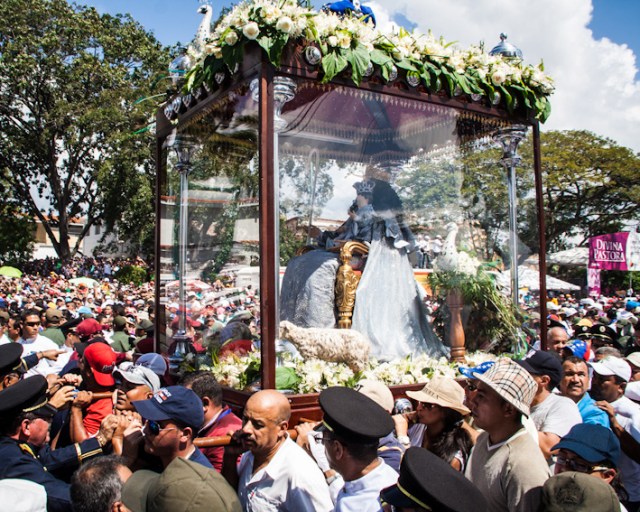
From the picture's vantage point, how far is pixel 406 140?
305 inches

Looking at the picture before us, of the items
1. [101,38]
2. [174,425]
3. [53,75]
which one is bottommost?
[174,425]

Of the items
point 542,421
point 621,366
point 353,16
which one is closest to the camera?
point 542,421

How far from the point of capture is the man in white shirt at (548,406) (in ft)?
11.7

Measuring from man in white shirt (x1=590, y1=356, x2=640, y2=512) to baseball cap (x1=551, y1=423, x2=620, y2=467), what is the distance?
1101mm

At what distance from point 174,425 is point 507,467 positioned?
1474 mm

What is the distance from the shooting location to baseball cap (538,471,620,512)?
2.01 meters

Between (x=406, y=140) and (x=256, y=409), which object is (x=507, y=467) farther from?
(x=406, y=140)

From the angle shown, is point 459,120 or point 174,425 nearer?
point 174,425

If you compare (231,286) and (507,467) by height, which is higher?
(231,286)

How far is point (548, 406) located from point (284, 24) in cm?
345

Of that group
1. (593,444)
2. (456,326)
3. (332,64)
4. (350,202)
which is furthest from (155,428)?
(350,202)

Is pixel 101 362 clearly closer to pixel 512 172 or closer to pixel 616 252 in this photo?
pixel 512 172

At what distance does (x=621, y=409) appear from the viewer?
4.07 m

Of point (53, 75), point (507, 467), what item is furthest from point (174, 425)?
point (53, 75)
